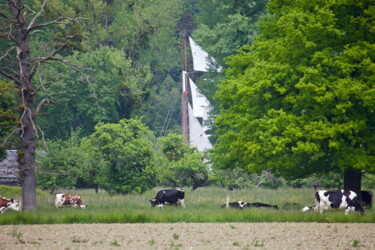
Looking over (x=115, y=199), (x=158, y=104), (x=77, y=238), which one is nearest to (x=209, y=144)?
(x=158, y=104)

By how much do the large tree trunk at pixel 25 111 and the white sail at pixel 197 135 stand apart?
124 feet

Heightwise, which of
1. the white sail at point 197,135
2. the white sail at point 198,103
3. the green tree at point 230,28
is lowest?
the white sail at point 197,135

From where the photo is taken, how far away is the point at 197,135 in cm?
6906

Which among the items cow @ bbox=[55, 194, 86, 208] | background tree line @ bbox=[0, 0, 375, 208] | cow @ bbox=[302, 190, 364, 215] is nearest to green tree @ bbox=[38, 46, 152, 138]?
background tree line @ bbox=[0, 0, 375, 208]

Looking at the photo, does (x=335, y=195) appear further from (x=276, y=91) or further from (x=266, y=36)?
(x=266, y=36)

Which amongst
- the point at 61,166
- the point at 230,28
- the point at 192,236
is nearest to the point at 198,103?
the point at 230,28

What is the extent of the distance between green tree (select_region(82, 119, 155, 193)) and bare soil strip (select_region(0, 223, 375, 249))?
1684 cm

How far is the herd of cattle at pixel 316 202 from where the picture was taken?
1125 inches

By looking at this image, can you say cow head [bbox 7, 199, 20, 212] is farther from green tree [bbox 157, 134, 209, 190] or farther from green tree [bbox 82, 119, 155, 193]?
green tree [bbox 157, 134, 209, 190]

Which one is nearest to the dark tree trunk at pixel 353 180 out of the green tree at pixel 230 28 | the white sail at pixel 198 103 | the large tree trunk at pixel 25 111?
the large tree trunk at pixel 25 111

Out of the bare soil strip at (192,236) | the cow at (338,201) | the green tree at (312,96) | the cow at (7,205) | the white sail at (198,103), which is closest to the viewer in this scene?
the bare soil strip at (192,236)

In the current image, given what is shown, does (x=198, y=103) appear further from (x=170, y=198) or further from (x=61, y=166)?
(x=170, y=198)

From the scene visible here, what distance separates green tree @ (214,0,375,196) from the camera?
29.6 meters

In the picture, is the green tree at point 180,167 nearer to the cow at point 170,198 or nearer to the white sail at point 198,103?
the cow at point 170,198
